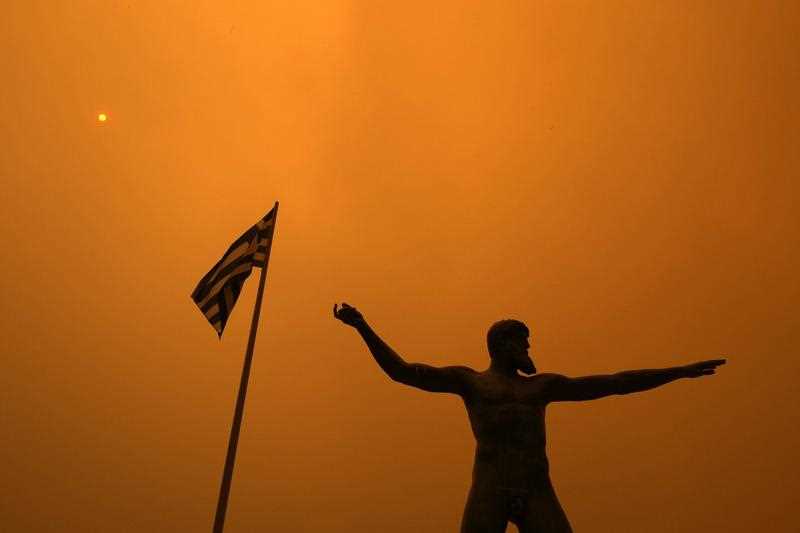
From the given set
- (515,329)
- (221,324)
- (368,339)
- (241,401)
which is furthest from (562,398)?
(221,324)

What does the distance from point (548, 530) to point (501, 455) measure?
66 cm

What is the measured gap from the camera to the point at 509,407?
626 centimetres

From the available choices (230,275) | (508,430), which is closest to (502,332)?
(508,430)

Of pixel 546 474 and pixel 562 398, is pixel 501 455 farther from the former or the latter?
pixel 562 398

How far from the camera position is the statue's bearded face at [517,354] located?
6.57 m

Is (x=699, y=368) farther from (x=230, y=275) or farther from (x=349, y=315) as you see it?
(x=230, y=275)

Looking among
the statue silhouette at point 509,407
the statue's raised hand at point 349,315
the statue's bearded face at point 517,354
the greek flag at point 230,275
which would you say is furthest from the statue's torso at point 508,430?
the greek flag at point 230,275

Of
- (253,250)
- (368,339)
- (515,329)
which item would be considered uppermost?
(253,250)

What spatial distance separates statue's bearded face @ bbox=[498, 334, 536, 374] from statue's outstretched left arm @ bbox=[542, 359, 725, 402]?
21 centimetres

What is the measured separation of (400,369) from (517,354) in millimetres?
1076

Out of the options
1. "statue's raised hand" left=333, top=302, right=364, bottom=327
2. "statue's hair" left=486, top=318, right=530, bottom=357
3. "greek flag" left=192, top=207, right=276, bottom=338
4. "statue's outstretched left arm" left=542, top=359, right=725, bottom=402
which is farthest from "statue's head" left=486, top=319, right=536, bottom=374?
"greek flag" left=192, top=207, right=276, bottom=338

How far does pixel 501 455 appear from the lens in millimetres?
6043

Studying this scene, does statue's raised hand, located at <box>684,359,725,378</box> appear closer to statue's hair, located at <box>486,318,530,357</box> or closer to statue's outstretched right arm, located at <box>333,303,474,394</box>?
statue's hair, located at <box>486,318,530,357</box>

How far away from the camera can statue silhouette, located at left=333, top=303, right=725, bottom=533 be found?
5.84 metres
